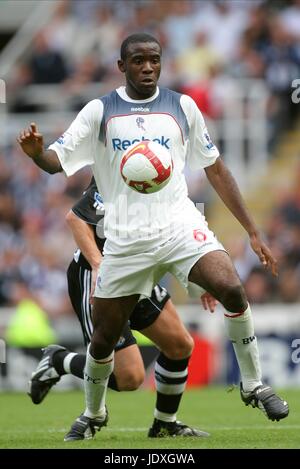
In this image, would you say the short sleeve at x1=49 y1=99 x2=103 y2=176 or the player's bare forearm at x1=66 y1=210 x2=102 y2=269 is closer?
the short sleeve at x1=49 y1=99 x2=103 y2=176

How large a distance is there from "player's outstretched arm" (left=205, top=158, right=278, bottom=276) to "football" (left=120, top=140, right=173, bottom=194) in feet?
A: 1.54

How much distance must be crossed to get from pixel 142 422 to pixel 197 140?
3.05 meters

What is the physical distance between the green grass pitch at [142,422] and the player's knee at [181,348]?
589 millimetres

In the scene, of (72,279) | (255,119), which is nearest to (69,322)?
(255,119)

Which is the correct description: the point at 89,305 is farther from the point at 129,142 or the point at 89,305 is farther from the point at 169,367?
the point at 129,142

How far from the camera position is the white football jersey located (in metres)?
7.20

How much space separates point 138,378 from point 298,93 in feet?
28.6

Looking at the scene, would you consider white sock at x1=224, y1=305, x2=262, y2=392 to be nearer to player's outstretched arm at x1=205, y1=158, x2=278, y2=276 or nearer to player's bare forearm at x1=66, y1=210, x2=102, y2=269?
player's outstretched arm at x1=205, y1=158, x2=278, y2=276

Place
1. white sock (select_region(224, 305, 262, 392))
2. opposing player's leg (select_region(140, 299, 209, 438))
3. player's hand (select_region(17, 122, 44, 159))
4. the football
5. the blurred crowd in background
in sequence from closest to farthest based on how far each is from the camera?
1. player's hand (select_region(17, 122, 44, 159))
2. the football
3. white sock (select_region(224, 305, 262, 392))
4. opposing player's leg (select_region(140, 299, 209, 438))
5. the blurred crowd in background

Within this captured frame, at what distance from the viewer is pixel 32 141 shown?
6.90m

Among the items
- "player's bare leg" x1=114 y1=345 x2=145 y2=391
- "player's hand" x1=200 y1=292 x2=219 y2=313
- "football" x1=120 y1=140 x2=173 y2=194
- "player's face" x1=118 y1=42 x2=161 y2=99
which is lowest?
"player's bare leg" x1=114 y1=345 x2=145 y2=391

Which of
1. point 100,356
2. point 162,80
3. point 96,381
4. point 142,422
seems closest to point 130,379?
point 96,381

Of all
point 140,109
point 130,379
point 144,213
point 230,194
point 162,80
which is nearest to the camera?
point 144,213

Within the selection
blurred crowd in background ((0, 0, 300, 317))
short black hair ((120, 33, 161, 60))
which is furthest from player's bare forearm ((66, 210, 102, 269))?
blurred crowd in background ((0, 0, 300, 317))
